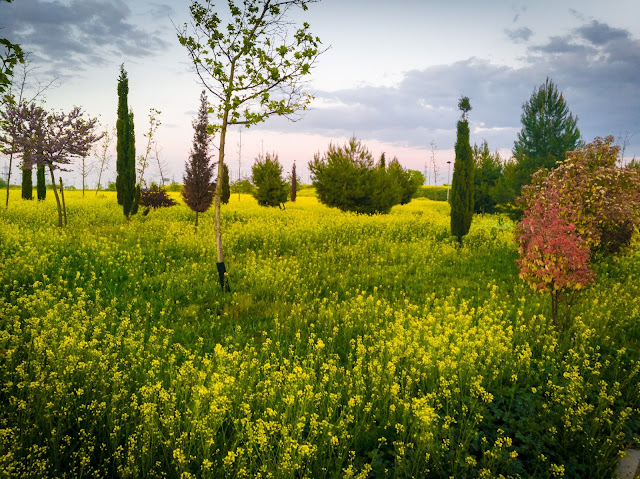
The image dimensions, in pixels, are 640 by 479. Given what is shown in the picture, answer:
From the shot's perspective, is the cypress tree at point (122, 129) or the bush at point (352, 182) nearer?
the cypress tree at point (122, 129)

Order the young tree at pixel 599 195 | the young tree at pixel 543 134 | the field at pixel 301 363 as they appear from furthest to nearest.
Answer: the young tree at pixel 543 134 < the young tree at pixel 599 195 < the field at pixel 301 363

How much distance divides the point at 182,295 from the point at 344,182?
20.6m

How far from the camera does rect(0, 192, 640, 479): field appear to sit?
423 centimetres

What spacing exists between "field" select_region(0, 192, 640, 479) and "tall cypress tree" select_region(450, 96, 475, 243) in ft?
7.69

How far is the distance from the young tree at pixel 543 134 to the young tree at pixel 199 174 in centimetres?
2098

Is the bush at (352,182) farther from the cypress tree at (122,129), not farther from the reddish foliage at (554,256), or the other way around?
the reddish foliage at (554,256)

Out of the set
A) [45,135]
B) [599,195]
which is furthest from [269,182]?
[599,195]

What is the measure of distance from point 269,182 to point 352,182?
25.9 ft

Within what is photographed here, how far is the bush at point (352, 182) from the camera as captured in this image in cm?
2897

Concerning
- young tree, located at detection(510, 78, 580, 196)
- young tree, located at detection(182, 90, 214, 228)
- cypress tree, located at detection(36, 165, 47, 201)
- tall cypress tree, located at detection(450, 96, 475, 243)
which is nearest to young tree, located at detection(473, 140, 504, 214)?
young tree, located at detection(510, 78, 580, 196)

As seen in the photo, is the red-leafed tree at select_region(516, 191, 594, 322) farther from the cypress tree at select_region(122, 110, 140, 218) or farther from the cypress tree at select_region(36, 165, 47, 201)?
the cypress tree at select_region(36, 165, 47, 201)

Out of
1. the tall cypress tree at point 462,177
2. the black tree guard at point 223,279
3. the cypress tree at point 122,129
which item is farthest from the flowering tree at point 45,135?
the tall cypress tree at point 462,177

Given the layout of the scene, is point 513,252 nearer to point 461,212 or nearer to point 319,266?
point 461,212

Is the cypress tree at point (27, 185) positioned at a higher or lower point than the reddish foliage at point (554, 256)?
higher
